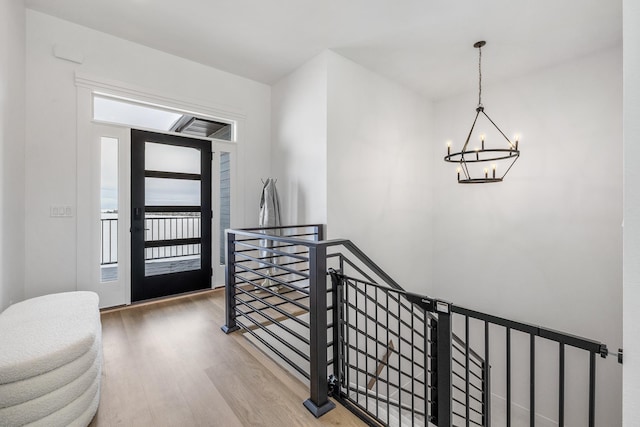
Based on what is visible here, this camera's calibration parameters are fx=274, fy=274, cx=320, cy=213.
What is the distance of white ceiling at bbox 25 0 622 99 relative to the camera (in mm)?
2574

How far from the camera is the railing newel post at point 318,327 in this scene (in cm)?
172

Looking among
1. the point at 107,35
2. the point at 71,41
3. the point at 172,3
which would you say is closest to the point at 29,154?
the point at 71,41

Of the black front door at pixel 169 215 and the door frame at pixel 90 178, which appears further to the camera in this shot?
Result: the black front door at pixel 169 215

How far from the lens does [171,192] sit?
3.53m

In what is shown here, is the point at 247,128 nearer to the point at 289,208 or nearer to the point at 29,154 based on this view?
the point at 289,208

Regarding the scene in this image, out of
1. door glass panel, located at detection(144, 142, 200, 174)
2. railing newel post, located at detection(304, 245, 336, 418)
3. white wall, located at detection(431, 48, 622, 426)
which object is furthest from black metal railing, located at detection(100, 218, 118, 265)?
white wall, located at detection(431, 48, 622, 426)

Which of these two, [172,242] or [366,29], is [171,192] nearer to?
[172,242]

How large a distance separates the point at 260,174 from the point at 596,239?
4.36 metres

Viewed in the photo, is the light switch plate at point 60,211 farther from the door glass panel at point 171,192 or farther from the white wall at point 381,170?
the white wall at point 381,170

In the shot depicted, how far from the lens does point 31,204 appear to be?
2.62 m

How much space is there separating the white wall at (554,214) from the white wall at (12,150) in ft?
17.2

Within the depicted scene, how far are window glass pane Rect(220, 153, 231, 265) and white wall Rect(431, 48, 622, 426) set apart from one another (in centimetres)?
362

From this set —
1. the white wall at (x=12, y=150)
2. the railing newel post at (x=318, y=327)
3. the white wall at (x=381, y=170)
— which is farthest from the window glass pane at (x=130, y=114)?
the railing newel post at (x=318, y=327)

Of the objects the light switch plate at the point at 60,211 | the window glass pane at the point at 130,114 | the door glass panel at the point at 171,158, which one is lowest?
the light switch plate at the point at 60,211
